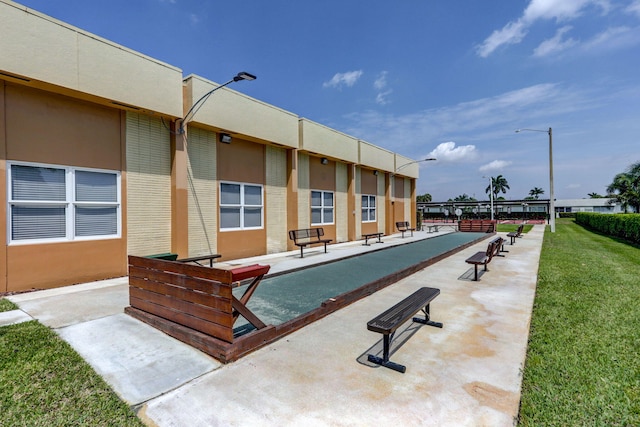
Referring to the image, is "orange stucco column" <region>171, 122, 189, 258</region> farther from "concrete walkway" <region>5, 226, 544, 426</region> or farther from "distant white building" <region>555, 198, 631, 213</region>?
"distant white building" <region>555, 198, 631, 213</region>

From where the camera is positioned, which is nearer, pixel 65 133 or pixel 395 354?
pixel 395 354

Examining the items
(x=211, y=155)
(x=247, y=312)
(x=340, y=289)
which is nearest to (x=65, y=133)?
(x=211, y=155)

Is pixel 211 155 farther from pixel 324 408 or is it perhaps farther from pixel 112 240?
pixel 324 408

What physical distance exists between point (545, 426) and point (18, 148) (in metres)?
9.91

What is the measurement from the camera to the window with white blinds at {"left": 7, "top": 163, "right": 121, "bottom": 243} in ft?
22.6

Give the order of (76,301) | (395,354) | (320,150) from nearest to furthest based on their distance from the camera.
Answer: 1. (395,354)
2. (76,301)
3. (320,150)

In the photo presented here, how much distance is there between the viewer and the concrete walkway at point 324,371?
2.73 metres

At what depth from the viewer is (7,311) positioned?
5.48 metres

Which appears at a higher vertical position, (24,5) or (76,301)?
(24,5)

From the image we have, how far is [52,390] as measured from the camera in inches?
119

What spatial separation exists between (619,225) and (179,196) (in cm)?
2569

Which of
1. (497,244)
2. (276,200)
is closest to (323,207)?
(276,200)

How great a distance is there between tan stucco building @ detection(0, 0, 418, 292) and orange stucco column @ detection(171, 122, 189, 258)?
3 cm

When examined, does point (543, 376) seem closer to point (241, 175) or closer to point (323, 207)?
point (241, 175)
